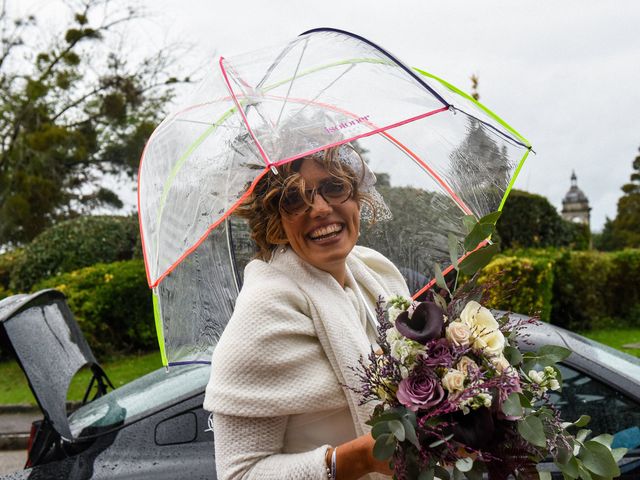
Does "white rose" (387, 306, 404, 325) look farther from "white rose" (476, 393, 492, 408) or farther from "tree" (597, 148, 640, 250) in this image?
"tree" (597, 148, 640, 250)

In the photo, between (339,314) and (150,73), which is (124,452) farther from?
(150,73)

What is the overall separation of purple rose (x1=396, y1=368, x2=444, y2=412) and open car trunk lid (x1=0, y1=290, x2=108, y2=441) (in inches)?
75.2

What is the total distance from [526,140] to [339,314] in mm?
874

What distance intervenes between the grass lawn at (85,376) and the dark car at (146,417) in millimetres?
4123

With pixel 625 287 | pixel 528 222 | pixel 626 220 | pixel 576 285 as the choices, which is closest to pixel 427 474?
pixel 576 285

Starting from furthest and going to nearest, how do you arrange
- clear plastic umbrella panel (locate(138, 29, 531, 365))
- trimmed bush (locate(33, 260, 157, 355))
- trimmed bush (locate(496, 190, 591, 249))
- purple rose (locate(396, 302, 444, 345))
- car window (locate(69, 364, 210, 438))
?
trimmed bush (locate(496, 190, 591, 249)) → trimmed bush (locate(33, 260, 157, 355)) → car window (locate(69, 364, 210, 438)) → clear plastic umbrella panel (locate(138, 29, 531, 365)) → purple rose (locate(396, 302, 444, 345))

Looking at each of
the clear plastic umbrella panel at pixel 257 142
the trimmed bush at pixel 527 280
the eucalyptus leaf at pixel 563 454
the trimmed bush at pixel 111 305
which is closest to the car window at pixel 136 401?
the clear plastic umbrella panel at pixel 257 142

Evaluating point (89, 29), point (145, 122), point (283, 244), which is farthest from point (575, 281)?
point (89, 29)

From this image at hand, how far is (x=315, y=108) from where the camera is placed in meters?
1.82

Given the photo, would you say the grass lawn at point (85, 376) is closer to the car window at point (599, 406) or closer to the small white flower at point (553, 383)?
the car window at point (599, 406)

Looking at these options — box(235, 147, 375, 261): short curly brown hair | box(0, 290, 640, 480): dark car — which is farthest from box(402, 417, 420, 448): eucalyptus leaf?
box(0, 290, 640, 480): dark car

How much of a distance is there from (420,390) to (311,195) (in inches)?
24.9

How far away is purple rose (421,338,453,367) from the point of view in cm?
144

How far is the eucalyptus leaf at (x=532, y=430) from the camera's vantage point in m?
1.39
